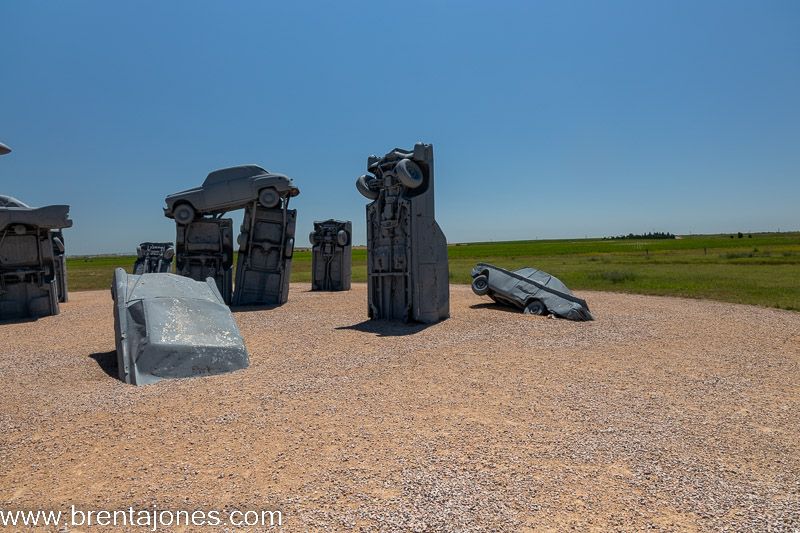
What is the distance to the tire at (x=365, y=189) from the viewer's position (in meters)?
13.4

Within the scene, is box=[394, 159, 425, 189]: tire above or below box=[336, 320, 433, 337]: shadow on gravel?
above

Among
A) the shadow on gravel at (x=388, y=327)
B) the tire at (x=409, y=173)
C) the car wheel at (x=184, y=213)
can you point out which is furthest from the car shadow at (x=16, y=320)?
the tire at (x=409, y=173)

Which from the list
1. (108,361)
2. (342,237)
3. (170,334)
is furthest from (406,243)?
(342,237)

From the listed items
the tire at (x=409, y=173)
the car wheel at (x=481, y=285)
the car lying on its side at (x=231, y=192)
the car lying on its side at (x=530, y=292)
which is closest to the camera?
the tire at (x=409, y=173)

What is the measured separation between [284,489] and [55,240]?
18213mm

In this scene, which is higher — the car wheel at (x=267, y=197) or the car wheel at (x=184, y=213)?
the car wheel at (x=267, y=197)

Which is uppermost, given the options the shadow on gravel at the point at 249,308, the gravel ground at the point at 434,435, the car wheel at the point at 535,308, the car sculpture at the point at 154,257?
the car sculpture at the point at 154,257

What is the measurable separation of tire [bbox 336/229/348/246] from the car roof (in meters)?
5.75

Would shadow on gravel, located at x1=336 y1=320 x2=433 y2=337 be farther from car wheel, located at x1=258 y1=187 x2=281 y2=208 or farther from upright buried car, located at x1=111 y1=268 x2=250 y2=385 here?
car wheel, located at x1=258 y1=187 x2=281 y2=208

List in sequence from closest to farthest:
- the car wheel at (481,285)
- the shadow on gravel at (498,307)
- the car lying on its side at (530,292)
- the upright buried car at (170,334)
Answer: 1. the upright buried car at (170,334)
2. the car lying on its side at (530,292)
3. the shadow on gravel at (498,307)
4. the car wheel at (481,285)

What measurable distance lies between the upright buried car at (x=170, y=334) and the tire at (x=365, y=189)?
5.37 m

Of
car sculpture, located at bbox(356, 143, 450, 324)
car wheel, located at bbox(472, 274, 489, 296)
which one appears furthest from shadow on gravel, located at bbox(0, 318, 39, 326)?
car wheel, located at bbox(472, 274, 489, 296)

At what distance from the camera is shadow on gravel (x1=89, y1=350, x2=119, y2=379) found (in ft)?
26.0

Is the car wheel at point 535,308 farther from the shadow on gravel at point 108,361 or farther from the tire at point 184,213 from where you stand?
the tire at point 184,213
